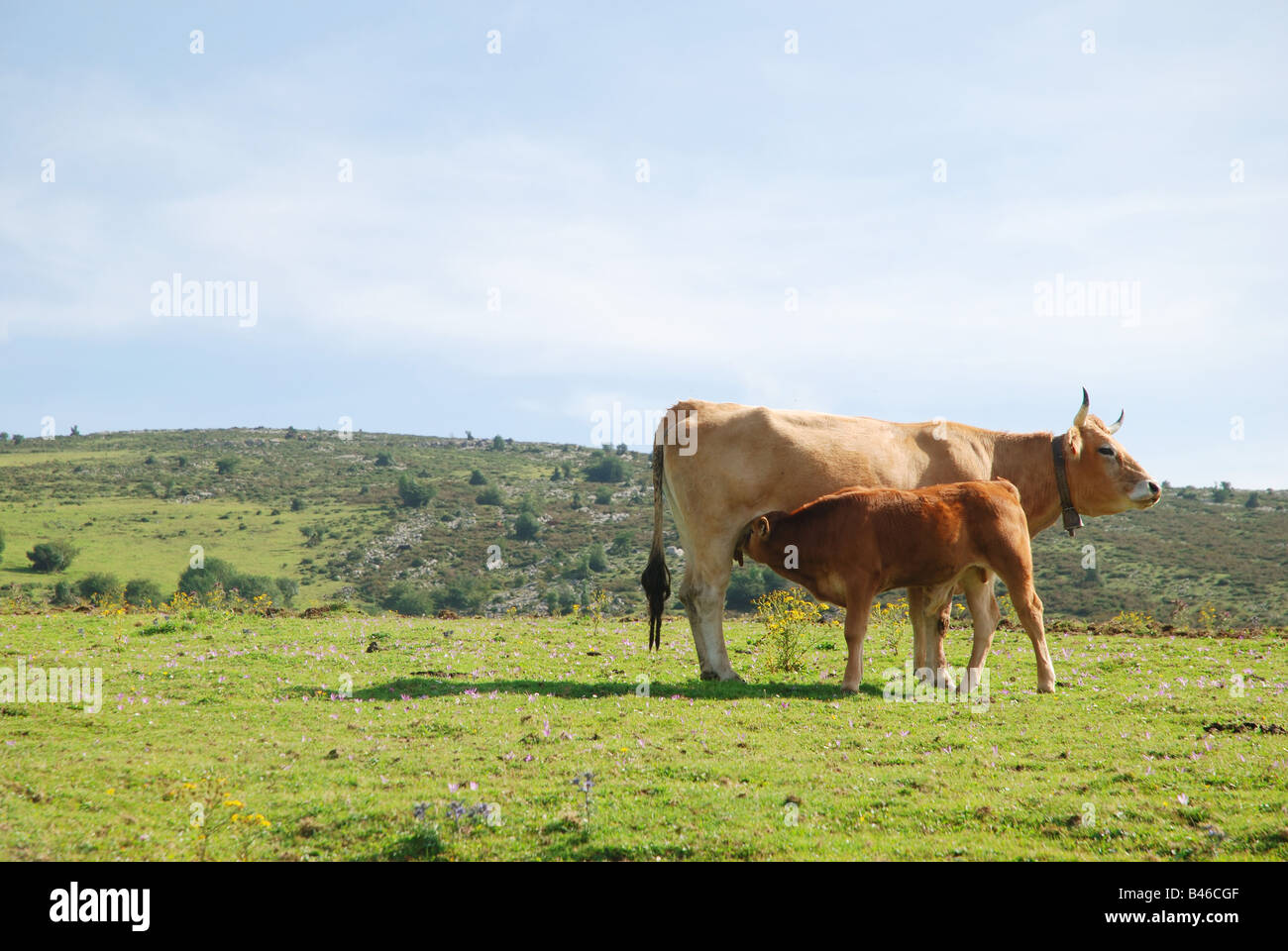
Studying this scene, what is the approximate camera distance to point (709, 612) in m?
13.2

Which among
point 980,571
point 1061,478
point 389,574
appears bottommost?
point 389,574

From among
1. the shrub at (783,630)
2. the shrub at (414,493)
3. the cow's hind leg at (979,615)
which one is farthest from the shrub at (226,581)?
the cow's hind leg at (979,615)

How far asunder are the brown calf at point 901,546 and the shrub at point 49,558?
62.4 m

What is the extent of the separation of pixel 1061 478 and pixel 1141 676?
3.03m

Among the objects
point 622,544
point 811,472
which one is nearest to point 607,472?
point 622,544

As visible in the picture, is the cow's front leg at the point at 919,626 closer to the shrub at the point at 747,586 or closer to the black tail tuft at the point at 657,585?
the black tail tuft at the point at 657,585

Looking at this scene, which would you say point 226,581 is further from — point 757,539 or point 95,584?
point 757,539

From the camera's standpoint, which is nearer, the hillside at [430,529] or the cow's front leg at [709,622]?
the cow's front leg at [709,622]

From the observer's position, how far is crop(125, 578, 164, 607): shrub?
53.4 m

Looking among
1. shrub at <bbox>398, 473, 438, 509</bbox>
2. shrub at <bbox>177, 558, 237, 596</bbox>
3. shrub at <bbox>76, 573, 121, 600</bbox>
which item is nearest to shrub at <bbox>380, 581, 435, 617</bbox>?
shrub at <bbox>177, 558, 237, 596</bbox>

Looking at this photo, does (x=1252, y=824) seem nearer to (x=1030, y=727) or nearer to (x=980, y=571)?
(x=1030, y=727)

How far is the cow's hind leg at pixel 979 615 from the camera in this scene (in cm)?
1248

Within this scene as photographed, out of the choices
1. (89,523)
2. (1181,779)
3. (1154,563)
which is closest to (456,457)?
(89,523)

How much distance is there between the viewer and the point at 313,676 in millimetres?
13305
